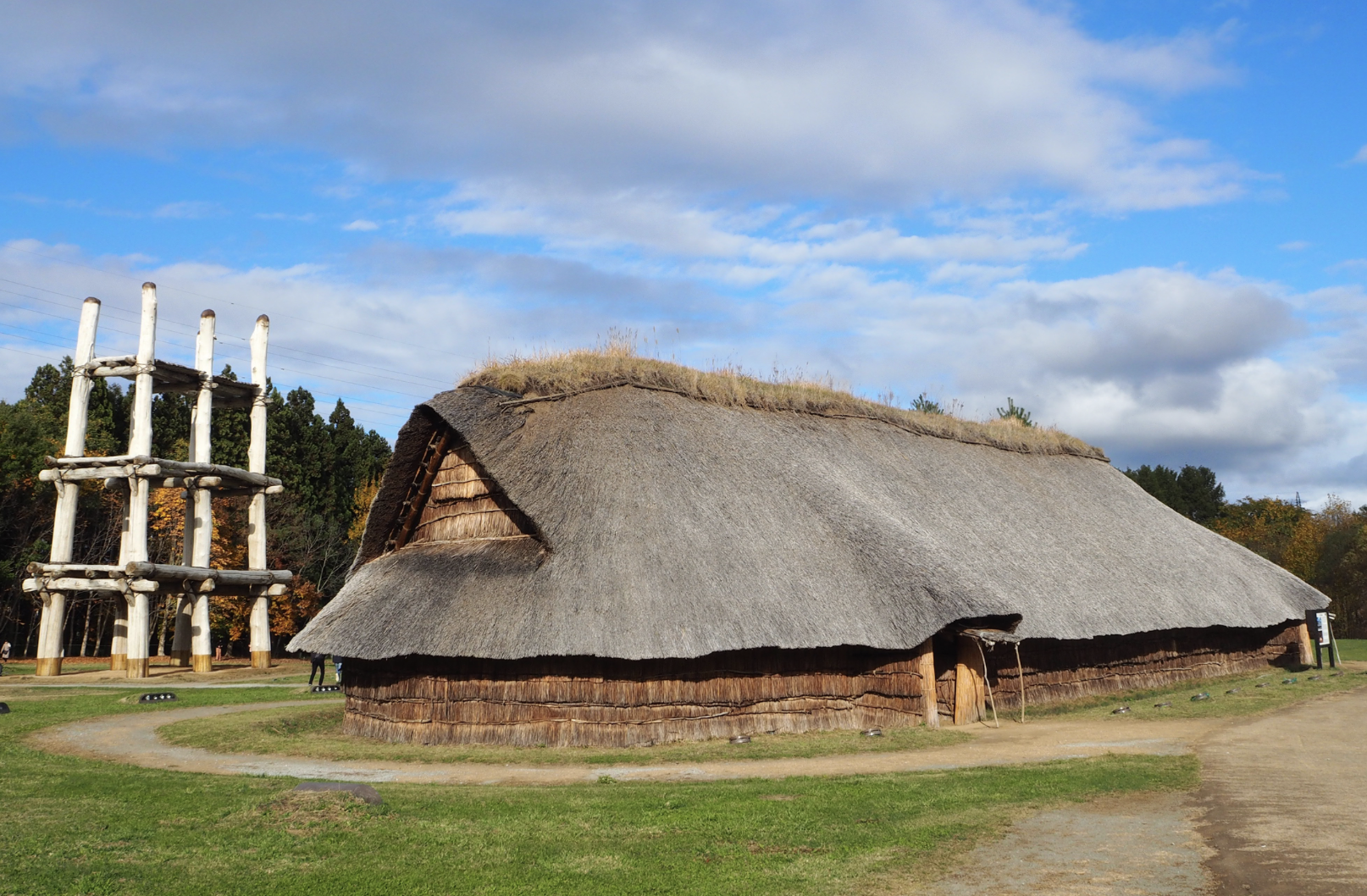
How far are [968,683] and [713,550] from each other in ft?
20.5

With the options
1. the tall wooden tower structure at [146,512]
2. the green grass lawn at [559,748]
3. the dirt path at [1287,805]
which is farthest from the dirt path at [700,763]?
the tall wooden tower structure at [146,512]

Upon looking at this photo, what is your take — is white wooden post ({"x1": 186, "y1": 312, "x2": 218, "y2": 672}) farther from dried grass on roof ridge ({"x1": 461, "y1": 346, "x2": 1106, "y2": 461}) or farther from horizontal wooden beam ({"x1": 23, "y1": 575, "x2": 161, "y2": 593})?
dried grass on roof ridge ({"x1": 461, "y1": 346, "x2": 1106, "y2": 461})

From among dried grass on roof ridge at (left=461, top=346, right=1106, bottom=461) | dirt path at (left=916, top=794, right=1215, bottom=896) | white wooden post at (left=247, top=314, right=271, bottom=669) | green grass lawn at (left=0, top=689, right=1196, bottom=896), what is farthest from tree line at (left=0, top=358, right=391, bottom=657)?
dirt path at (left=916, top=794, right=1215, bottom=896)

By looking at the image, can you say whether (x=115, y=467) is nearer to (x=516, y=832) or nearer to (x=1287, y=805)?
(x=516, y=832)

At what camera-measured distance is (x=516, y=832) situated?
10727 mm

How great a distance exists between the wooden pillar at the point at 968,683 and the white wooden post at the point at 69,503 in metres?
33.1

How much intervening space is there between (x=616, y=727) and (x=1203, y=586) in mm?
20156

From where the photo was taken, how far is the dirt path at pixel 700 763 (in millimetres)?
15172

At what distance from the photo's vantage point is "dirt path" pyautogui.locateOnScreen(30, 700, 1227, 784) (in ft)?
49.8

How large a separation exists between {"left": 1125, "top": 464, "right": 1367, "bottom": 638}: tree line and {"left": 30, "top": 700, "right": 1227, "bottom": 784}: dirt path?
1310 inches

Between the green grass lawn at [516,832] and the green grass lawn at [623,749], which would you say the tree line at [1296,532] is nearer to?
the green grass lawn at [623,749]

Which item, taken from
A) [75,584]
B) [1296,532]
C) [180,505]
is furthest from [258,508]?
[1296,532]

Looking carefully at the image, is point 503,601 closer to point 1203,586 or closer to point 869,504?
point 869,504

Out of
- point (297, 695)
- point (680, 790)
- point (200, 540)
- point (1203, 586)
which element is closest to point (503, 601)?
point (680, 790)
